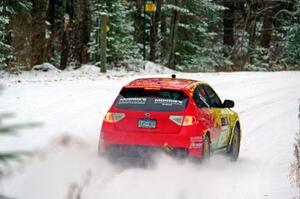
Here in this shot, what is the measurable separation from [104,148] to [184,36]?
2737 cm

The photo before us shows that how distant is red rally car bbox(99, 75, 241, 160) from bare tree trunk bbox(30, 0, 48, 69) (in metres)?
14.1

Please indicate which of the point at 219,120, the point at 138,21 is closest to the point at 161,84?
the point at 219,120

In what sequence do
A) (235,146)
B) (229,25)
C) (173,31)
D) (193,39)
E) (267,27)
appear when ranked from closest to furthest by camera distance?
1. (235,146)
2. (173,31)
3. (193,39)
4. (267,27)
5. (229,25)

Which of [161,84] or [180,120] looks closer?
[180,120]

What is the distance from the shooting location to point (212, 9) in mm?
38156

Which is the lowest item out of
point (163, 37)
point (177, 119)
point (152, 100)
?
point (163, 37)

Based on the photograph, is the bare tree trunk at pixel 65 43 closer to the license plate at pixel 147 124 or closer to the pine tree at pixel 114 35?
the pine tree at pixel 114 35

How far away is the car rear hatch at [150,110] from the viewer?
31.9 feet

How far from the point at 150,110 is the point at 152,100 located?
0.23 metres

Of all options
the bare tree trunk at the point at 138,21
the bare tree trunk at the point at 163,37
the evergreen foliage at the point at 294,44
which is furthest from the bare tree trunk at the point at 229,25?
the bare tree trunk at the point at 138,21

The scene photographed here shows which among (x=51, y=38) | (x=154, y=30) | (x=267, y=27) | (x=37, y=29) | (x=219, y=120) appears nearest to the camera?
(x=219, y=120)

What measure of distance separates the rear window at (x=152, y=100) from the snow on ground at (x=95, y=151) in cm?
84

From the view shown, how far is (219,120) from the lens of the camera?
11.1 m

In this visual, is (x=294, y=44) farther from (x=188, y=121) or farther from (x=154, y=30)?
(x=188, y=121)
